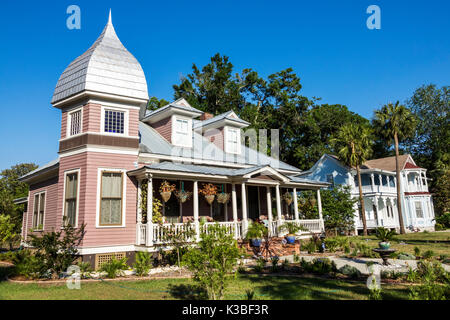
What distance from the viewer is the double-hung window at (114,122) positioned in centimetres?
1416

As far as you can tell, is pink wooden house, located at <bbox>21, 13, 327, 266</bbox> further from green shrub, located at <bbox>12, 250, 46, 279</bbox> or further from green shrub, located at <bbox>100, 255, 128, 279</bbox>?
green shrub, located at <bbox>12, 250, 46, 279</bbox>

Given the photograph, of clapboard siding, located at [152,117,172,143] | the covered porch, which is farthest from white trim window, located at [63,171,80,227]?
clapboard siding, located at [152,117,172,143]

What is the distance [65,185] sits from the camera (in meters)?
14.0

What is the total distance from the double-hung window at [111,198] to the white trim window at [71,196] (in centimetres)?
106

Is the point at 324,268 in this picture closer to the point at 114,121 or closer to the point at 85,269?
the point at 85,269

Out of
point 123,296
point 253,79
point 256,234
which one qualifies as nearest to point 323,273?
point 256,234

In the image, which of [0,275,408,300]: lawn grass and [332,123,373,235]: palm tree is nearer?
[0,275,408,300]: lawn grass

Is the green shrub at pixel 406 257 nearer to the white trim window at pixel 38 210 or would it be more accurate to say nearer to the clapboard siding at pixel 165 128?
the clapboard siding at pixel 165 128

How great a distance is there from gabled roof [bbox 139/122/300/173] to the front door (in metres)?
1.79

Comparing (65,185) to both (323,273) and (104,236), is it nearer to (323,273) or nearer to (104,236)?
(104,236)

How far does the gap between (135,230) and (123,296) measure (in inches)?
245

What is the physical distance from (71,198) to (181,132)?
7.30 meters

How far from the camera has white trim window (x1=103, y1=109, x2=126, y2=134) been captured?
14141 millimetres

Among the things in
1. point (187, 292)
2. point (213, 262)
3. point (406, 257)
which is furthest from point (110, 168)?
point (406, 257)
